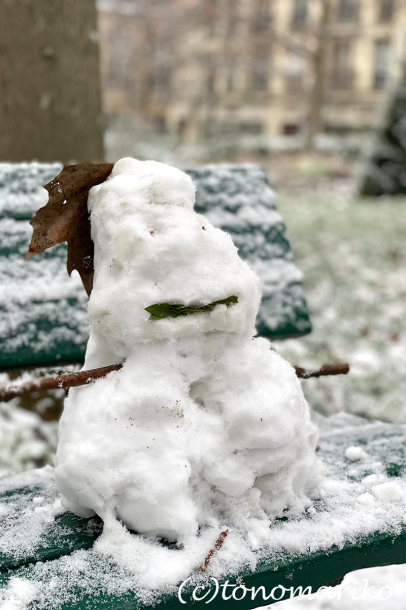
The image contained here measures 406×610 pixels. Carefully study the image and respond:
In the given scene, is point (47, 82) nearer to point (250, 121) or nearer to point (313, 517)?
point (313, 517)

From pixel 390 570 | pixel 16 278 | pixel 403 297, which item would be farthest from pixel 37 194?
pixel 403 297

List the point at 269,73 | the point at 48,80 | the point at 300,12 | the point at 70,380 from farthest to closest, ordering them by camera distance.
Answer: the point at 269,73 → the point at 300,12 → the point at 48,80 → the point at 70,380

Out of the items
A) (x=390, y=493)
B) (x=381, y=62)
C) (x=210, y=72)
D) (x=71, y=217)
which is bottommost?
(x=381, y=62)

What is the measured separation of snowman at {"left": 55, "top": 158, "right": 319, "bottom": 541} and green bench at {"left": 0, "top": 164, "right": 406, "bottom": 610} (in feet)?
0.33

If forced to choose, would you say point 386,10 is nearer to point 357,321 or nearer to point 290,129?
point 290,129

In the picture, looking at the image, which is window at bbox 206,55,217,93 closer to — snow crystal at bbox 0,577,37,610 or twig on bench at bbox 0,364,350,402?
twig on bench at bbox 0,364,350,402

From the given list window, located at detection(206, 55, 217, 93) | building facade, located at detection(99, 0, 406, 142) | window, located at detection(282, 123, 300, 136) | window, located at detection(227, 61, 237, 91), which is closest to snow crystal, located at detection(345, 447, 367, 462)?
building facade, located at detection(99, 0, 406, 142)

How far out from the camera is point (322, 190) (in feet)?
46.7

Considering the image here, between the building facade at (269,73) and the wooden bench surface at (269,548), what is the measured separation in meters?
15.1

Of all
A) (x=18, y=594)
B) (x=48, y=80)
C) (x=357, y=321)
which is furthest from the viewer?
(x=357, y=321)

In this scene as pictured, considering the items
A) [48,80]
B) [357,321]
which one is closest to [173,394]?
[48,80]

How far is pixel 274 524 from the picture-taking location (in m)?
1.35

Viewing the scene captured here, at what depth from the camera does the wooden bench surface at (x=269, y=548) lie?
1164 millimetres

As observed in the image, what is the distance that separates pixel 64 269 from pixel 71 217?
79cm
